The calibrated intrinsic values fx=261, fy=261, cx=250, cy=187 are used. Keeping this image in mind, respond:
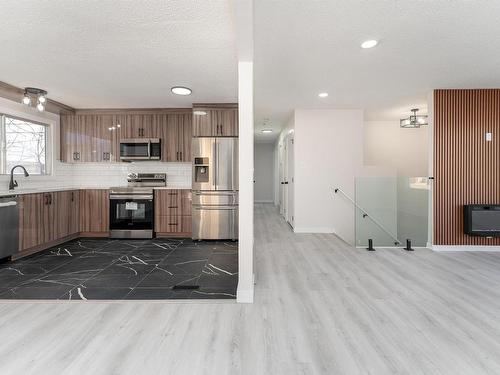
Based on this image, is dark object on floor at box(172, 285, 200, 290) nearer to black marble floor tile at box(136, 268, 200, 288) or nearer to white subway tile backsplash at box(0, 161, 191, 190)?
black marble floor tile at box(136, 268, 200, 288)

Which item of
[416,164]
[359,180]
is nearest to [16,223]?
[359,180]

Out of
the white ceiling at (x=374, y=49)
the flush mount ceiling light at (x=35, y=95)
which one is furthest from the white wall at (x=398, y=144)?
the flush mount ceiling light at (x=35, y=95)

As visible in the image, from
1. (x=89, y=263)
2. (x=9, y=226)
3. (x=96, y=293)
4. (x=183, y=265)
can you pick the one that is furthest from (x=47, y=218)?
(x=183, y=265)

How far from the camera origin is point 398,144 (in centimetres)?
656

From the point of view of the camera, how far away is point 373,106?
5.09 metres

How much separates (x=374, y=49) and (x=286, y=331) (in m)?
2.84

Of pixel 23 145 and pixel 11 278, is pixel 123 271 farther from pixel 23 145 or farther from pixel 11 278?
pixel 23 145

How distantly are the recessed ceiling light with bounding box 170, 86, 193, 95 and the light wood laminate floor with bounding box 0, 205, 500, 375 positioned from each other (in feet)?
9.30

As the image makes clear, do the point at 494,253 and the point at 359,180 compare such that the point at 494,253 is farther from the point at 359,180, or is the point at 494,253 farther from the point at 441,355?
the point at 441,355

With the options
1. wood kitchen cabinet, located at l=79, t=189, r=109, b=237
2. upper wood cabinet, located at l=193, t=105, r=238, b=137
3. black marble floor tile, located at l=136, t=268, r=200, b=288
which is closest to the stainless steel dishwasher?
wood kitchen cabinet, located at l=79, t=189, r=109, b=237

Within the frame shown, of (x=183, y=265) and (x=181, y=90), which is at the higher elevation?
(x=181, y=90)

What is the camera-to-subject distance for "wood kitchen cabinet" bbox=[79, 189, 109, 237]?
480cm

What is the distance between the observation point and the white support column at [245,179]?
234cm

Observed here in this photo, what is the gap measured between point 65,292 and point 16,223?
5.77ft
